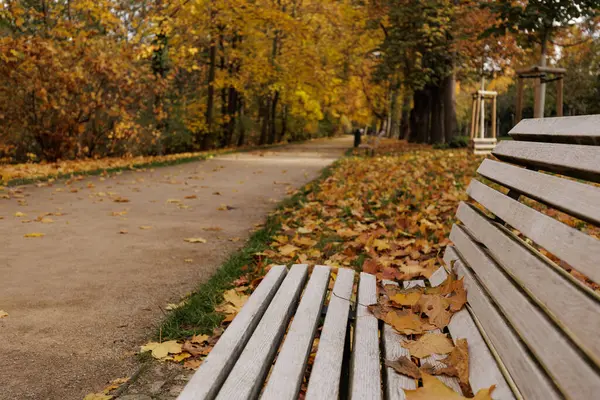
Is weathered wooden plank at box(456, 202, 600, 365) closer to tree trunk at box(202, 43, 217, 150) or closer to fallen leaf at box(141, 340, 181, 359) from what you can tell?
fallen leaf at box(141, 340, 181, 359)

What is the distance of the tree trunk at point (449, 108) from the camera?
18578 millimetres

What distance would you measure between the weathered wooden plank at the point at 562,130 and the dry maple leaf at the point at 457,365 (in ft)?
2.32

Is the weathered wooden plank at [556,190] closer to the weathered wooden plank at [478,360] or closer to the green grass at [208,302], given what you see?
the weathered wooden plank at [478,360]

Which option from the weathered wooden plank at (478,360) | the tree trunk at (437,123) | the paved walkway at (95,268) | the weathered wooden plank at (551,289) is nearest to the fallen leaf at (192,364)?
the paved walkway at (95,268)

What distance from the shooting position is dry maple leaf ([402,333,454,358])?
1.89 metres

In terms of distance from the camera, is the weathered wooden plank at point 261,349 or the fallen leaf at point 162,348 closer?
the weathered wooden plank at point 261,349

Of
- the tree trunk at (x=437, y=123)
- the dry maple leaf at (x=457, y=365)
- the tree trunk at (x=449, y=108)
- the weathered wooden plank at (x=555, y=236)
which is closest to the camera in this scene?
the weathered wooden plank at (x=555, y=236)

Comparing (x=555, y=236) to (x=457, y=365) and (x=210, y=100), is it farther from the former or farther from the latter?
(x=210, y=100)

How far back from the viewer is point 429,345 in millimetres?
1938

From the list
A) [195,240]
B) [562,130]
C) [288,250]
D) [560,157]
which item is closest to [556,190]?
[560,157]

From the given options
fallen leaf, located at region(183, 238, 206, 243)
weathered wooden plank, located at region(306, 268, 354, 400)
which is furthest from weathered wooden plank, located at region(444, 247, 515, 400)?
fallen leaf, located at region(183, 238, 206, 243)

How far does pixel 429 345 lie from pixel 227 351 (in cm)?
68

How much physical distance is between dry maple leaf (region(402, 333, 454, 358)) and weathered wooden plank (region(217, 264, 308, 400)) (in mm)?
447

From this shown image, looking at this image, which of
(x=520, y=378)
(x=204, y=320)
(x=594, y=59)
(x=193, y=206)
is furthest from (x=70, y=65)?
(x=594, y=59)
